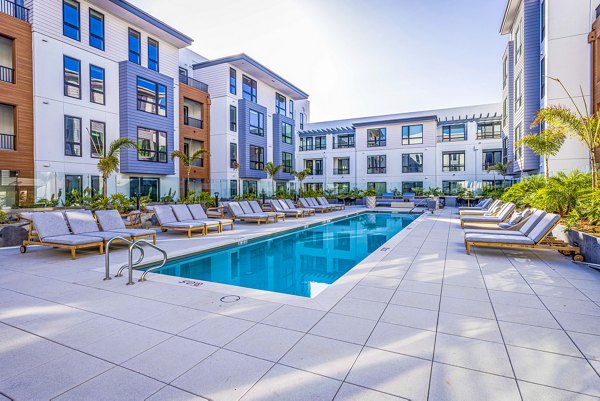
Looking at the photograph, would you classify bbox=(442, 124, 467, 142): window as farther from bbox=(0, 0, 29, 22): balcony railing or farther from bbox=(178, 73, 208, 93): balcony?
bbox=(0, 0, 29, 22): balcony railing

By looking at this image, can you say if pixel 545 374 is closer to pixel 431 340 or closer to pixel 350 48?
pixel 431 340

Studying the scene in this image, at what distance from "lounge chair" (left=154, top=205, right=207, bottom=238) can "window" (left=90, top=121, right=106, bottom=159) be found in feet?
26.6

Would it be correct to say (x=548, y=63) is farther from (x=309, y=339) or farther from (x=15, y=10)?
(x=15, y=10)

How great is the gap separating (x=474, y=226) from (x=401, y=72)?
16099mm

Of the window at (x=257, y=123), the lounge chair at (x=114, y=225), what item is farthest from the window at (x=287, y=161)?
the lounge chair at (x=114, y=225)

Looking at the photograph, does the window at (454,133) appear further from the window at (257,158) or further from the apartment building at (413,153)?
the window at (257,158)

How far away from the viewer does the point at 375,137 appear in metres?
33.8

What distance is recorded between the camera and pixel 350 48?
18500 mm

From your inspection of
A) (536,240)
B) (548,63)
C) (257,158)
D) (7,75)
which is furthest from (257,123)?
(536,240)

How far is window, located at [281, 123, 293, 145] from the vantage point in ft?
95.7

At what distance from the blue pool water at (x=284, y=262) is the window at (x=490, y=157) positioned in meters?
23.3

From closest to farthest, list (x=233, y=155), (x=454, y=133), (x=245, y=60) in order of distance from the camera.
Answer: (x=245, y=60)
(x=233, y=155)
(x=454, y=133)

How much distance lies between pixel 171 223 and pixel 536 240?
9.56 metres

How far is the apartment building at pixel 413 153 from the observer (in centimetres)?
3014
